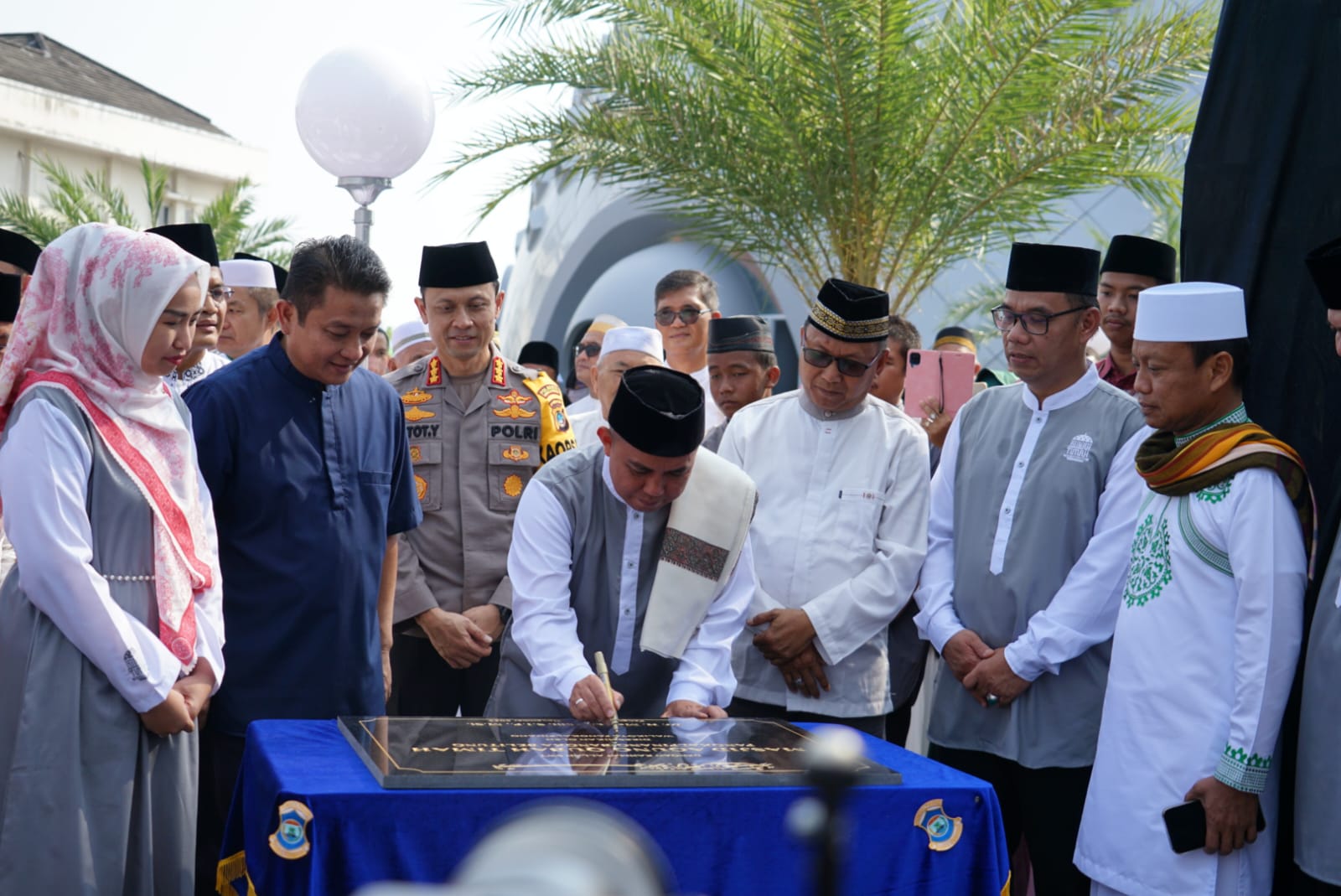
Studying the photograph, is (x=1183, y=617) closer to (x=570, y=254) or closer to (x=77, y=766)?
(x=77, y=766)

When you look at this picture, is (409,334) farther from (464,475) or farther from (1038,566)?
(1038,566)

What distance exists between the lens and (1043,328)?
432cm

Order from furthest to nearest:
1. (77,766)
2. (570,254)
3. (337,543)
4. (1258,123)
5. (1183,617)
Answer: (570,254), (1258,123), (337,543), (1183,617), (77,766)

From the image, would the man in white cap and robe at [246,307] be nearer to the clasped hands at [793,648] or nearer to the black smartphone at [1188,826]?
the clasped hands at [793,648]

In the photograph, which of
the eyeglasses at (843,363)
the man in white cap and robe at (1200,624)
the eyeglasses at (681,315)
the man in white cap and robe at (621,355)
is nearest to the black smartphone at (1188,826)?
the man in white cap and robe at (1200,624)

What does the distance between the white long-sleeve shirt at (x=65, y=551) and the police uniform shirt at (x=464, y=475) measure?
1371 millimetres

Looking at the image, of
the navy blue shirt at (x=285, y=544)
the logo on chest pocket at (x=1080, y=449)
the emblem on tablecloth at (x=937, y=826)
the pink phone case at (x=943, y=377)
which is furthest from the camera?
the pink phone case at (x=943, y=377)

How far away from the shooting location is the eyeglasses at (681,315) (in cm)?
656

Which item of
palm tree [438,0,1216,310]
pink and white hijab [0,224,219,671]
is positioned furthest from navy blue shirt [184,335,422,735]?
palm tree [438,0,1216,310]

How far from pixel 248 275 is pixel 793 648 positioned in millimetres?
3190

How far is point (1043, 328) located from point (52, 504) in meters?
2.91

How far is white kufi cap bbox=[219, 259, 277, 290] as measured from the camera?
6035 millimetres

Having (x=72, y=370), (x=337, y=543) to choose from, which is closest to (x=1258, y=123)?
(x=337, y=543)

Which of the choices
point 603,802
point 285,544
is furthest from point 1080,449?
point 285,544
